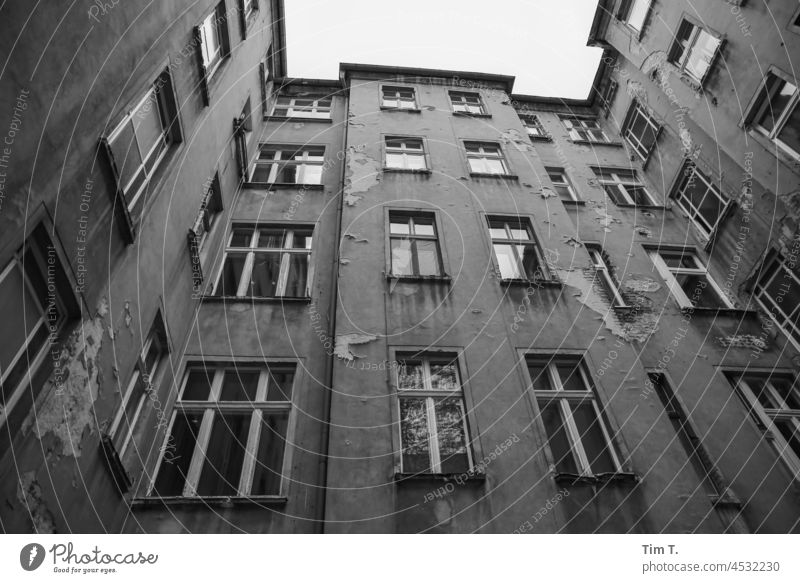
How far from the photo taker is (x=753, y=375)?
955cm

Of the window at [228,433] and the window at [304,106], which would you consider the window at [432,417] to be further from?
the window at [304,106]

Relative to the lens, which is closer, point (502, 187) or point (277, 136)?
point (502, 187)

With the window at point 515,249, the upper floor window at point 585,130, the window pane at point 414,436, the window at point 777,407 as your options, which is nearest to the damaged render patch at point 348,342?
the window pane at point 414,436

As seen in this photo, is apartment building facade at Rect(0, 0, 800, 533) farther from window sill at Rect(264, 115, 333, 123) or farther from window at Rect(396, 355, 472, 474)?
window sill at Rect(264, 115, 333, 123)

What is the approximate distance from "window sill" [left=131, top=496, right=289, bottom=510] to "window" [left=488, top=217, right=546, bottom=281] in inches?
221

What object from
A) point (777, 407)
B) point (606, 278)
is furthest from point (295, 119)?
point (777, 407)

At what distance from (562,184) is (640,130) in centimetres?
369

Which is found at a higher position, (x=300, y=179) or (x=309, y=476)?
(x=300, y=179)

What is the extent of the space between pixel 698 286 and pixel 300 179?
1028 centimetres

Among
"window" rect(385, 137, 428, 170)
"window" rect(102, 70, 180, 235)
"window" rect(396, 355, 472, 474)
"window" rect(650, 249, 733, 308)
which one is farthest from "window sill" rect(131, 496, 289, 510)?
"window" rect(650, 249, 733, 308)

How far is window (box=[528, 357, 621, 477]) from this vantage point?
271 inches

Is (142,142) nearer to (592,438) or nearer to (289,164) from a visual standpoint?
(289,164)
